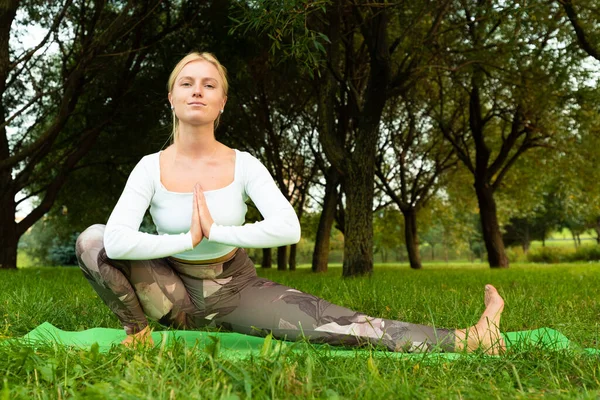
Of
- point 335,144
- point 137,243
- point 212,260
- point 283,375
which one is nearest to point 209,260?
point 212,260

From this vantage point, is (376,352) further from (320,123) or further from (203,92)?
(320,123)

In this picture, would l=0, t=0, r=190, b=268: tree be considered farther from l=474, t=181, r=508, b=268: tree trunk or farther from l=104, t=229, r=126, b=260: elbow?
l=474, t=181, r=508, b=268: tree trunk

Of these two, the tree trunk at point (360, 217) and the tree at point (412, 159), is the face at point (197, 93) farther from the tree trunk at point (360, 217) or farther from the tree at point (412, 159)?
the tree at point (412, 159)

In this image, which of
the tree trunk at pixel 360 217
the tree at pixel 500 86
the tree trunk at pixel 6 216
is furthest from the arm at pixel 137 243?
the tree trunk at pixel 6 216

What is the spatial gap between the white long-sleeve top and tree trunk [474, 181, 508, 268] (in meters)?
15.6

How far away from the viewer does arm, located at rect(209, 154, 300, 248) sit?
2766 mm

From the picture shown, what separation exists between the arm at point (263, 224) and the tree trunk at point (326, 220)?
11818mm

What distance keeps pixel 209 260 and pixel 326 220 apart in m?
12.1

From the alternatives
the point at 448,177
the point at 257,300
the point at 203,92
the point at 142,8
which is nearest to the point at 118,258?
the point at 257,300

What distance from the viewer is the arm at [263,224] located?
2766mm

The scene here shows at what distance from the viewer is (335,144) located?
10.0 metres

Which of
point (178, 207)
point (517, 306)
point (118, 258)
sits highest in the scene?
point (178, 207)

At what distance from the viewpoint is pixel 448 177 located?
2239 cm

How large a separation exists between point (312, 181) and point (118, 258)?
16.5 meters
